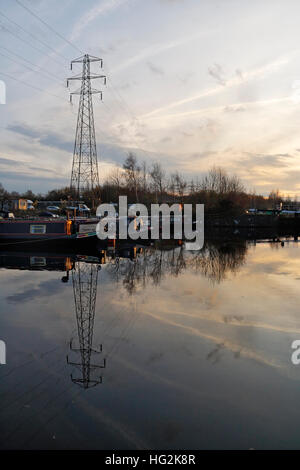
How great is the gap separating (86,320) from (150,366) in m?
3.43

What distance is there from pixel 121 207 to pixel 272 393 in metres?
55.1

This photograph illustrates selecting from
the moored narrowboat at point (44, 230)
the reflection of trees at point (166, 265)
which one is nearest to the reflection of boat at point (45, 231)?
the moored narrowboat at point (44, 230)

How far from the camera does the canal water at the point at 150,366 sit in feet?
15.5

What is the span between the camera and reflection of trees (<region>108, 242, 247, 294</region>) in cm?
1574

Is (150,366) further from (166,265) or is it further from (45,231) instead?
(45,231)

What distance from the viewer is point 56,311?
10.6 m

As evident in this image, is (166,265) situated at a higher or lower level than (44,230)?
lower

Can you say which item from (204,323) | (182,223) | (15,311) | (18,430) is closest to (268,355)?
(204,323)

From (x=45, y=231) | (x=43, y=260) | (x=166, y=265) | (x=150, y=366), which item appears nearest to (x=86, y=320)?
(x=150, y=366)

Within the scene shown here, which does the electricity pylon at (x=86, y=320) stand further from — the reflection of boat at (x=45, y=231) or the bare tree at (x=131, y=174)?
the bare tree at (x=131, y=174)

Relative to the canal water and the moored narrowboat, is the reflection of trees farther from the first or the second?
the moored narrowboat

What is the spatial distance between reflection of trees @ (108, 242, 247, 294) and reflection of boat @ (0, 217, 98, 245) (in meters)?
5.90

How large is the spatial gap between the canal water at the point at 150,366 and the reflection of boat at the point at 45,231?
1421 cm

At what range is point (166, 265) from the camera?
19.4 metres
